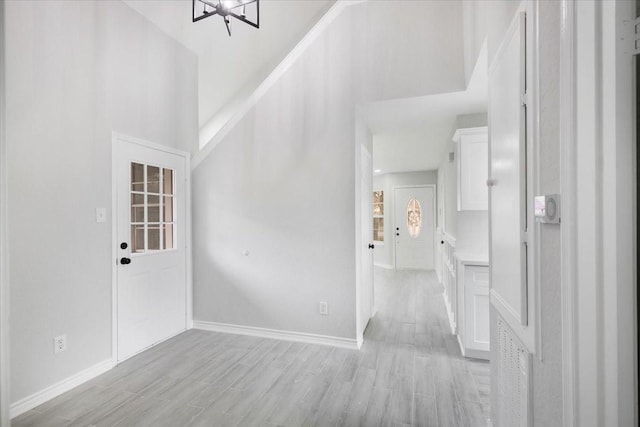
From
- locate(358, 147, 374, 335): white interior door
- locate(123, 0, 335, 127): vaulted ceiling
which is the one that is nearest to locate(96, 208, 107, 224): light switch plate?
locate(123, 0, 335, 127): vaulted ceiling

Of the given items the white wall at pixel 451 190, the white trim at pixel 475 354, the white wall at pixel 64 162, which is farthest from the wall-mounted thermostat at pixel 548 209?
the white wall at pixel 64 162

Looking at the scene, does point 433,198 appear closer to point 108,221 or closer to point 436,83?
point 436,83

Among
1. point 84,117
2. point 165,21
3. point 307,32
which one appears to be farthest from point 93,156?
point 307,32

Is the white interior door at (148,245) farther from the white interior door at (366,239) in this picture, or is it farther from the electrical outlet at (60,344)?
the white interior door at (366,239)

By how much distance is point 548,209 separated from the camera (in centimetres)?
98

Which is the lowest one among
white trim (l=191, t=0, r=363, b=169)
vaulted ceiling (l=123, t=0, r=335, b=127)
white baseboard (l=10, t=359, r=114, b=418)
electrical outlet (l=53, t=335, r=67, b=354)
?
white baseboard (l=10, t=359, r=114, b=418)

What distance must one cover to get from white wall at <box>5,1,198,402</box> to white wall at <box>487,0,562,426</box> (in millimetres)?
2955

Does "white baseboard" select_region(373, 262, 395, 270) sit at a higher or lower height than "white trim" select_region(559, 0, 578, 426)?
lower

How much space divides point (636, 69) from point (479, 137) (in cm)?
245

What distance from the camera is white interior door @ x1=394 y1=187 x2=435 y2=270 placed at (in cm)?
743

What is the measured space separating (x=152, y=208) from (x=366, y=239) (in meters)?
2.38

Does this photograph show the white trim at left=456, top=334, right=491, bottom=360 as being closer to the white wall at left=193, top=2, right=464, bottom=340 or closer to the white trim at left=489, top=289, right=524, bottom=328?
the white wall at left=193, top=2, right=464, bottom=340

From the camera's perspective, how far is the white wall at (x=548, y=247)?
38.0 inches

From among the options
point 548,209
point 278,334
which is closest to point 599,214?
point 548,209
